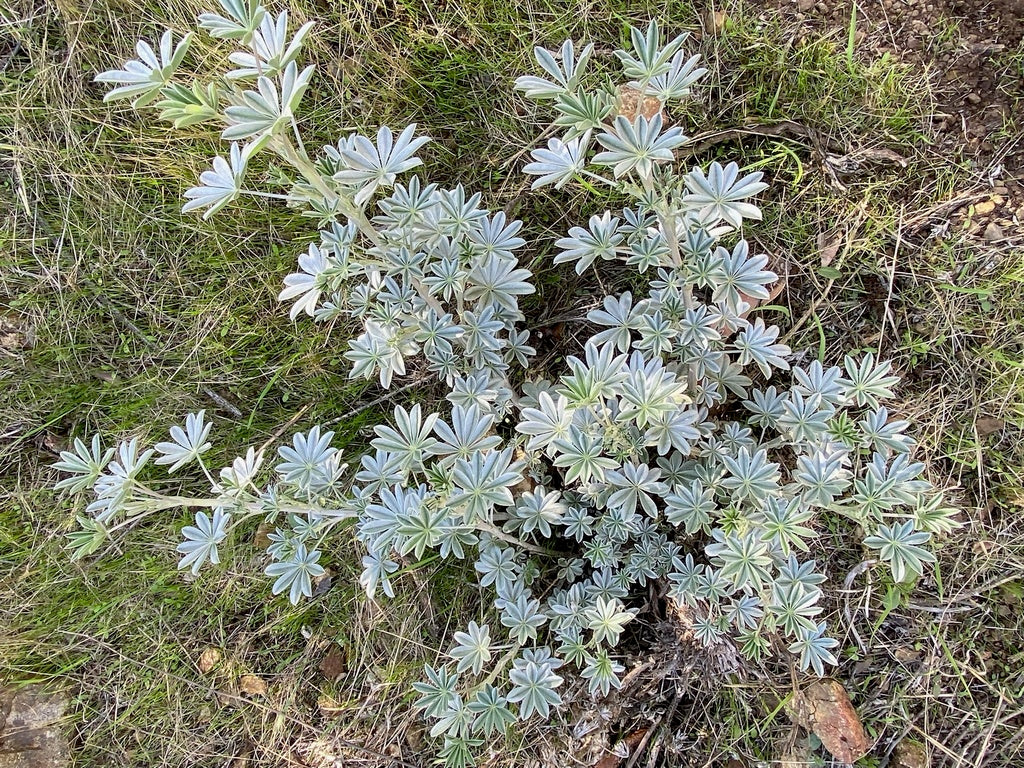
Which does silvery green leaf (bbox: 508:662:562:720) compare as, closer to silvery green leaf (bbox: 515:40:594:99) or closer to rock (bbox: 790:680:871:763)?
rock (bbox: 790:680:871:763)

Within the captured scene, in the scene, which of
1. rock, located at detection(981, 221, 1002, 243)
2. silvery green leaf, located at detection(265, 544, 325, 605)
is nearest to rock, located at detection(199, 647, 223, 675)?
silvery green leaf, located at detection(265, 544, 325, 605)

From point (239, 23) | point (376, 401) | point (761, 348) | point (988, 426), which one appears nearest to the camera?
point (239, 23)

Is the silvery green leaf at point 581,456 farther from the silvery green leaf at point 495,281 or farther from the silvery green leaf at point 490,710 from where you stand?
the silvery green leaf at point 490,710

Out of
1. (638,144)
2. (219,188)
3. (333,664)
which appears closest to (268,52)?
(219,188)

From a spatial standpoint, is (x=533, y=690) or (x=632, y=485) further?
(x=533, y=690)

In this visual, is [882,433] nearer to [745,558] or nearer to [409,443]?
[745,558]

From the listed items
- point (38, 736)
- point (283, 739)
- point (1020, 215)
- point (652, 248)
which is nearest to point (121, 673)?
point (38, 736)
